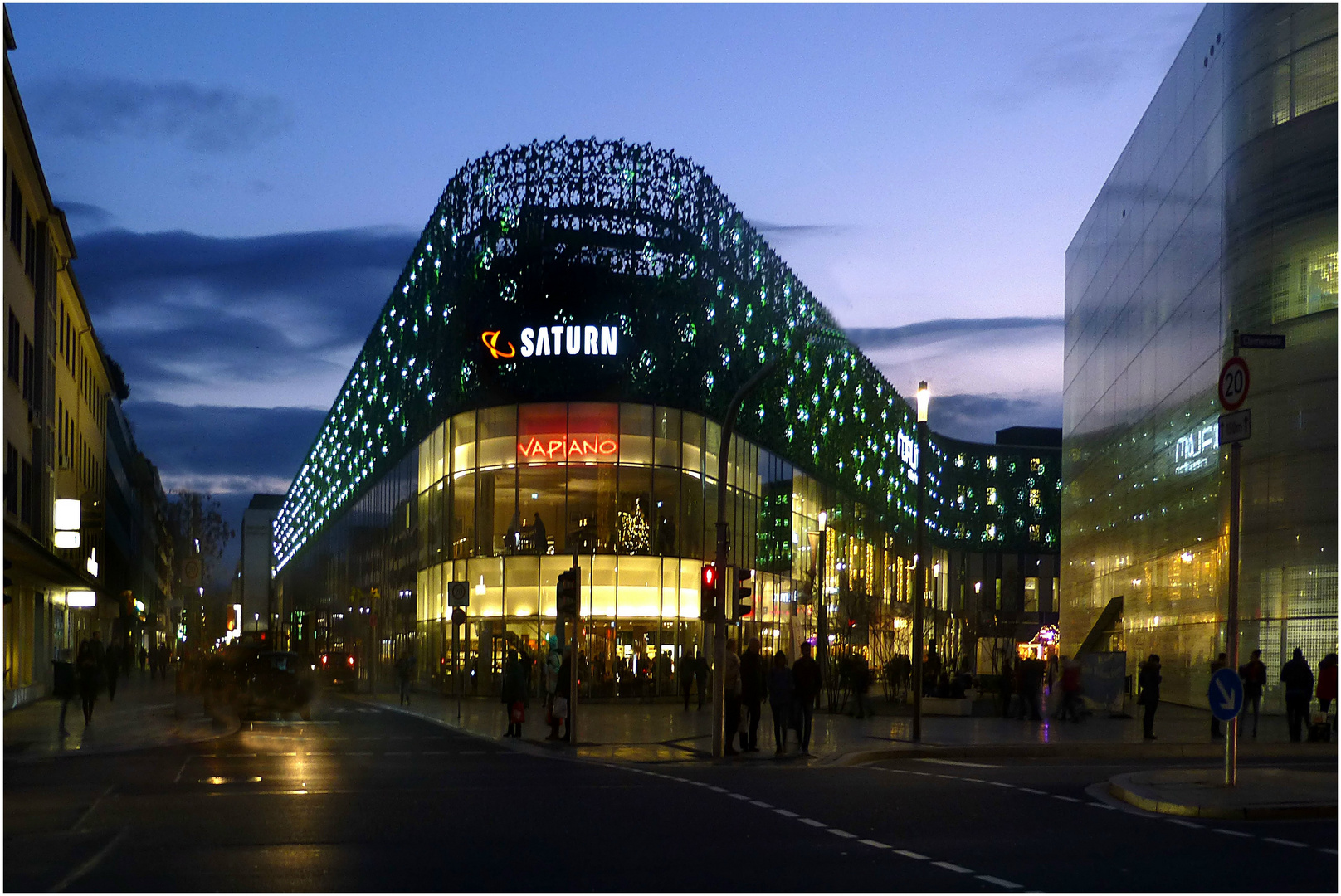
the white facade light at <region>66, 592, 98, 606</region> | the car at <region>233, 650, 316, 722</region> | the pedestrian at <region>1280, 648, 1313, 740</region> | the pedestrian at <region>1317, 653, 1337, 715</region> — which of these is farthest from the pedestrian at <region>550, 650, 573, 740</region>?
the white facade light at <region>66, 592, 98, 606</region>

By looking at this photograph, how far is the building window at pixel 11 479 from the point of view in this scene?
128 feet

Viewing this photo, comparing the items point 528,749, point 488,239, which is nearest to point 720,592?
point 528,749

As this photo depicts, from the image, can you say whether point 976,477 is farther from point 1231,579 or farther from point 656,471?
point 1231,579

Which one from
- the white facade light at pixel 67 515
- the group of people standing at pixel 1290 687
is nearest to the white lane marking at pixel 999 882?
the group of people standing at pixel 1290 687

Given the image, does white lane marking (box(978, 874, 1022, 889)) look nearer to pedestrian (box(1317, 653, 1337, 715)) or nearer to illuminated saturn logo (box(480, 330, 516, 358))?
pedestrian (box(1317, 653, 1337, 715))

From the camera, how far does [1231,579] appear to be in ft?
60.7

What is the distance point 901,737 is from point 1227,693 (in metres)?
12.3

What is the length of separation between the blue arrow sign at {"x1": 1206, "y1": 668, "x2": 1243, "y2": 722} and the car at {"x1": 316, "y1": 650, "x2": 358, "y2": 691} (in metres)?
44.0

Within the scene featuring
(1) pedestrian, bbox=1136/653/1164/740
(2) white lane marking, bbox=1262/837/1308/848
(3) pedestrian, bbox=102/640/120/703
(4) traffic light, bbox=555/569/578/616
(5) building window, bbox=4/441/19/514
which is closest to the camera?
(2) white lane marking, bbox=1262/837/1308/848

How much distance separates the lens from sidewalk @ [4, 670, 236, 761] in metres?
26.3

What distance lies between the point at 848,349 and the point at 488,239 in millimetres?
32644

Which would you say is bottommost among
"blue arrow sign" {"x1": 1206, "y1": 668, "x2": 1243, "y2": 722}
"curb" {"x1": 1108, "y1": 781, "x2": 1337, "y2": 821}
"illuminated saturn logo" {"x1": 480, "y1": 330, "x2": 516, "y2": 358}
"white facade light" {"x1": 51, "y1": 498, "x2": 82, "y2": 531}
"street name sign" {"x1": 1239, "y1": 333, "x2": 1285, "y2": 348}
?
"curb" {"x1": 1108, "y1": 781, "x2": 1337, "y2": 821}

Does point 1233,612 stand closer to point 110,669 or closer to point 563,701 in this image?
point 563,701

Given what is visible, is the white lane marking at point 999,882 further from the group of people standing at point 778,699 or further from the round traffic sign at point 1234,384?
the group of people standing at point 778,699
